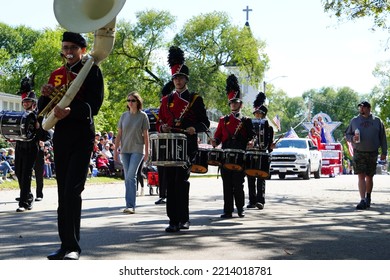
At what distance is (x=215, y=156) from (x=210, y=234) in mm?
2692

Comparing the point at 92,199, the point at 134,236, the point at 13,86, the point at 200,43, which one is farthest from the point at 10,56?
the point at 134,236

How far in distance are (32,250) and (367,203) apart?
8818mm

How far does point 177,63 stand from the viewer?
10516 millimetres

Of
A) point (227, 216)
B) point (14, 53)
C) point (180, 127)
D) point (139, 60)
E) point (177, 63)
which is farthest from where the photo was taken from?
point (14, 53)

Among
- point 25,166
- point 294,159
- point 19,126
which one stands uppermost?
point 19,126

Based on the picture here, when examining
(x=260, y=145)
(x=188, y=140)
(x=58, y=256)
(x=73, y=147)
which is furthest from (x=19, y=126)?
(x=58, y=256)

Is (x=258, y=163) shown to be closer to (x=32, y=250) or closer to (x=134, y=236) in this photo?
(x=134, y=236)

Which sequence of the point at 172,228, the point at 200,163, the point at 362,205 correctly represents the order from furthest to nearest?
the point at 362,205 < the point at 200,163 < the point at 172,228

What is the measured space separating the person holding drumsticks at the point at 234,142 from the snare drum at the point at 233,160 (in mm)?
94

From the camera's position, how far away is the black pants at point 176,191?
10.2 metres

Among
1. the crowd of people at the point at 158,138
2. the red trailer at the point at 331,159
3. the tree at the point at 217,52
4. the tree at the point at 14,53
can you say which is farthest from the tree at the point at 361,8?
the tree at the point at 14,53

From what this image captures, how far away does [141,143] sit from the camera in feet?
44.3

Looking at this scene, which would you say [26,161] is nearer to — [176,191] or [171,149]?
[176,191]

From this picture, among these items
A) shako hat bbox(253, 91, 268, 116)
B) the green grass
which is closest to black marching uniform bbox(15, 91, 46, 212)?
shako hat bbox(253, 91, 268, 116)
